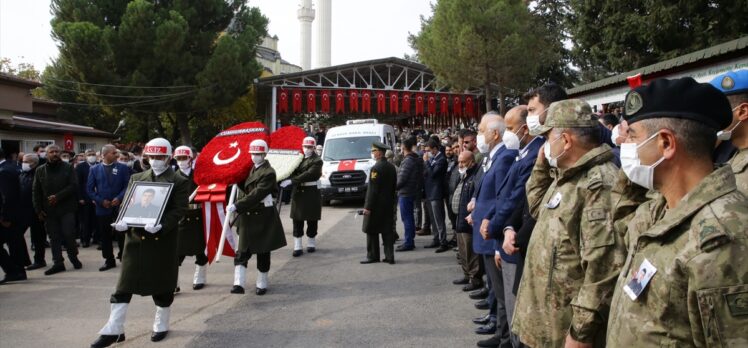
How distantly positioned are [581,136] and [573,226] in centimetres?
56

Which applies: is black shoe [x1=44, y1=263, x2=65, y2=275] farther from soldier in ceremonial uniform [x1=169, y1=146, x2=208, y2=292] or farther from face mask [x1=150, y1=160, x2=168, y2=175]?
face mask [x1=150, y1=160, x2=168, y2=175]

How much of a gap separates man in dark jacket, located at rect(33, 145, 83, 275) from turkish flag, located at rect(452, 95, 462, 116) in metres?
30.7

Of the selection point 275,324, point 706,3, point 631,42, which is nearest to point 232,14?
point 631,42

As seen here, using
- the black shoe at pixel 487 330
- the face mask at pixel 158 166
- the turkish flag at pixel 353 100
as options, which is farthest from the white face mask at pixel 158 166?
the turkish flag at pixel 353 100

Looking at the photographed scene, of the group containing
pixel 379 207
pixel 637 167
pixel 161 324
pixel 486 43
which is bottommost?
pixel 161 324

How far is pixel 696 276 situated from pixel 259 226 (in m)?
5.81

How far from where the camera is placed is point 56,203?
8.27 metres

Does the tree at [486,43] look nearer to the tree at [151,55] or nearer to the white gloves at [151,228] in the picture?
the tree at [151,55]

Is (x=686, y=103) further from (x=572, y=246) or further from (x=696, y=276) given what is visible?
(x=572, y=246)

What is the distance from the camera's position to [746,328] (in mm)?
1455

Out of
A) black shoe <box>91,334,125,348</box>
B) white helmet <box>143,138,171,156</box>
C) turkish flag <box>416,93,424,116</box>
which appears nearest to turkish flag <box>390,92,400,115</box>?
turkish flag <box>416,93,424,116</box>

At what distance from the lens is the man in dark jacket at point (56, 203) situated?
8.21 meters

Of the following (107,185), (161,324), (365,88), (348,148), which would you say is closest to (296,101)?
(365,88)

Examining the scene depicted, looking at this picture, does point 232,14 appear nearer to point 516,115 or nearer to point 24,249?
point 24,249
